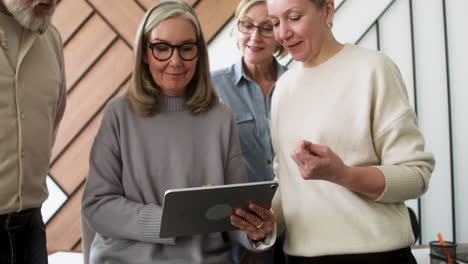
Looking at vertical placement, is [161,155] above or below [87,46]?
above

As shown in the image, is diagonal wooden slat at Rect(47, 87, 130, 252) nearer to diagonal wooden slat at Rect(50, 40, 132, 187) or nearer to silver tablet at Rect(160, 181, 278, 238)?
diagonal wooden slat at Rect(50, 40, 132, 187)

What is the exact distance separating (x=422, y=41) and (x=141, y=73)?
2093 mm

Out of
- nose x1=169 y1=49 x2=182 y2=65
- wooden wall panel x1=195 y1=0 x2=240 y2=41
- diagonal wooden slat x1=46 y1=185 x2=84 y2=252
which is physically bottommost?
diagonal wooden slat x1=46 y1=185 x2=84 y2=252

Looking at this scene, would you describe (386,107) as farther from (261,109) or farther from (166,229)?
(261,109)

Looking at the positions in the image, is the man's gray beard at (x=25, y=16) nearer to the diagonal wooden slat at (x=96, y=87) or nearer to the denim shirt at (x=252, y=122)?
the denim shirt at (x=252, y=122)

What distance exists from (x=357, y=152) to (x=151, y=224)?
0.59 m

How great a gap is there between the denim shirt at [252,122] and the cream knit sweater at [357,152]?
56 centimetres

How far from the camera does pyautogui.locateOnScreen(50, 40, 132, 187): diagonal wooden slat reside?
3.13 metres

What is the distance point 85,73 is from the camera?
10.3 feet

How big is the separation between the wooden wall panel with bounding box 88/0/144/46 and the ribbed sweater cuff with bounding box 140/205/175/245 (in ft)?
6.78

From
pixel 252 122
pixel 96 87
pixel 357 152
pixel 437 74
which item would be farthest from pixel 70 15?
pixel 357 152

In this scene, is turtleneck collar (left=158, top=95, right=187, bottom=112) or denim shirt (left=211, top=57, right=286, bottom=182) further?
denim shirt (left=211, top=57, right=286, bottom=182)

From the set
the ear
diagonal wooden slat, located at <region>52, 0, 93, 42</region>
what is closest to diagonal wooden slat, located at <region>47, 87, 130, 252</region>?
diagonal wooden slat, located at <region>52, 0, 93, 42</region>

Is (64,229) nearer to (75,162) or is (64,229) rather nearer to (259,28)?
(75,162)
